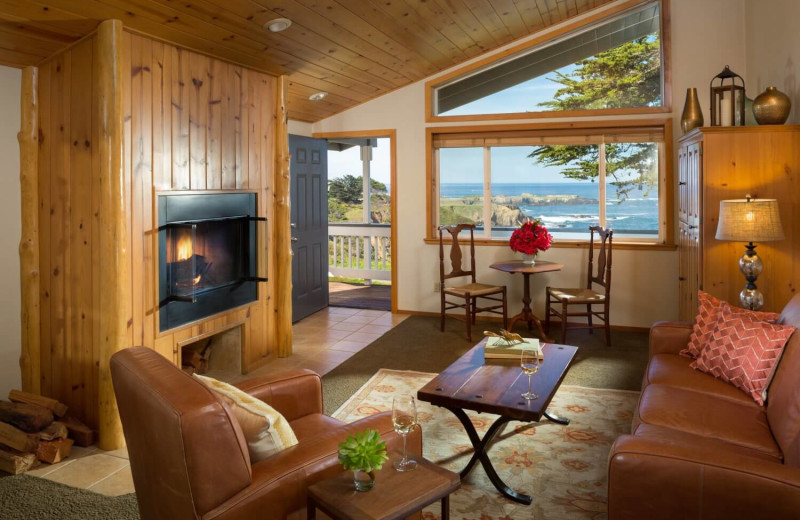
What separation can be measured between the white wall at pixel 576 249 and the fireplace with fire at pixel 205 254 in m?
2.29

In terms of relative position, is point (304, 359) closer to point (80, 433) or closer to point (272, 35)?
Answer: point (80, 433)

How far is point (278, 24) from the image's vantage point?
384 cm

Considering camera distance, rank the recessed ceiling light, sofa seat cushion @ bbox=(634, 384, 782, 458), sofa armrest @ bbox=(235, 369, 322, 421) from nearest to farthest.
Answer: sofa seat cushion @ bbox=(634, 384, 782, 458)
sofa armrest @ bbox=(235, 369, 322, 421)
the recessed ceiling light

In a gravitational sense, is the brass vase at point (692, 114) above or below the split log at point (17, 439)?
above

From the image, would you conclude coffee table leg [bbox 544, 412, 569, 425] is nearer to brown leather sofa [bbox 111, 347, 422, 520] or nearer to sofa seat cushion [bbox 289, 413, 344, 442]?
sofa seat cushion [bbox 289, 413, 344, 442]

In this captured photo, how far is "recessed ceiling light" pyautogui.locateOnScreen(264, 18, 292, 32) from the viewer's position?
12.5 feet

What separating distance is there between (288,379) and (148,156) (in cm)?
173

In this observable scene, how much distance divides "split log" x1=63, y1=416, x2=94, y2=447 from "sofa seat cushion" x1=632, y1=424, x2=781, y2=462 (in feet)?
9.12

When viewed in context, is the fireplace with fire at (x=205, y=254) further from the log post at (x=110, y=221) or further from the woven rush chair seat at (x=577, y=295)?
the woven rush chair seat at (x=577, y=295)

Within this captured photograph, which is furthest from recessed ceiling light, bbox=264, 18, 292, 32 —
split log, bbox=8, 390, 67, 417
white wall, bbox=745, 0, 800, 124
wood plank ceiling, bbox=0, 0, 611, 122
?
white wall, bbox=745, 0, 800, 124

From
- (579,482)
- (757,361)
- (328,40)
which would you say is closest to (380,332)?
(328,40)

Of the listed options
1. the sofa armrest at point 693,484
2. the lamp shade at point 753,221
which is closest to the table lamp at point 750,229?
the lamp shade at point 753,221

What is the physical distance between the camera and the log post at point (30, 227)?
137 inches

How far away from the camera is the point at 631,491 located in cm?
185
